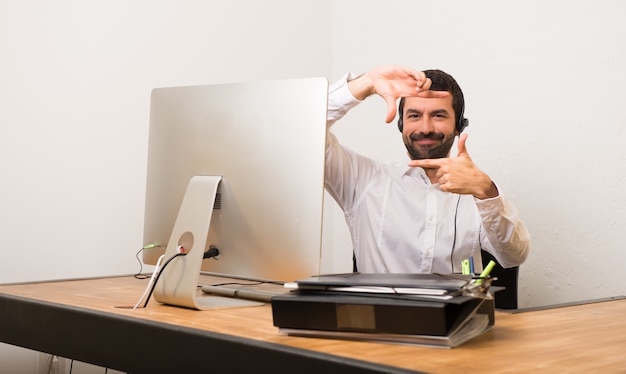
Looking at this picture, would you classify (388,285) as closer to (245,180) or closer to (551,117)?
(245,180)

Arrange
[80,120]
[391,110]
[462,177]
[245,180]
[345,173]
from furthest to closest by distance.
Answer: [80,120] → [345,173] → [462,177] → [391,110] → [245,180]

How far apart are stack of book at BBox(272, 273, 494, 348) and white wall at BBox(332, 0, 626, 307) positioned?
1504 mm

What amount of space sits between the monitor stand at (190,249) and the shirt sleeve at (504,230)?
0.72m

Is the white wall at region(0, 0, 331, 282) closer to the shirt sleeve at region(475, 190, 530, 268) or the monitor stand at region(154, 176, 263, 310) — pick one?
the monitor stand at region(154, 176, 263, 310)

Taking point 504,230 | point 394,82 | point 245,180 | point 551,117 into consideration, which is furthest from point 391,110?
point 551,117

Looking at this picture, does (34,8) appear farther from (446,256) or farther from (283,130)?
(446,256)

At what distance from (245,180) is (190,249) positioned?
0.19 metres

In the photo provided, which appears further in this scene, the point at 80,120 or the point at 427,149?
the point at 80,120

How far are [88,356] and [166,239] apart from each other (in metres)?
0.36

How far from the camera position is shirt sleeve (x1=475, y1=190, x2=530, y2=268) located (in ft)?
6.35

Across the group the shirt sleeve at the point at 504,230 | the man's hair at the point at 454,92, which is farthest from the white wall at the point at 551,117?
the shirt sleeve at the point at 504,230

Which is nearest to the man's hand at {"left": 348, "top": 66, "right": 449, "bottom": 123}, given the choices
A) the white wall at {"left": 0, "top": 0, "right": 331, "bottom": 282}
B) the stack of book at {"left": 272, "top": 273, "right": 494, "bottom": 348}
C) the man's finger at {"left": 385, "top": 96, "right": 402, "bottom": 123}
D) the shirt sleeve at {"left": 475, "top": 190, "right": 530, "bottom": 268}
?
the man's finger at {"left": 385, "top": 96, "right": 402, "bottom": 123}

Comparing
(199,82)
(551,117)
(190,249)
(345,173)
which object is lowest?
(190,249)

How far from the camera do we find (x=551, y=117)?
265 cm
